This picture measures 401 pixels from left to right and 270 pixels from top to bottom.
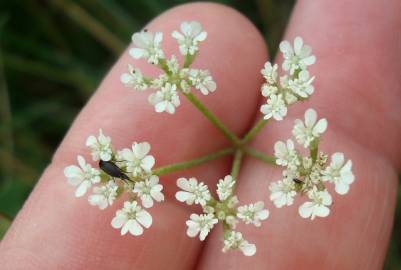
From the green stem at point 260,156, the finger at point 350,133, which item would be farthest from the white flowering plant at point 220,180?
the finger at point 350,133

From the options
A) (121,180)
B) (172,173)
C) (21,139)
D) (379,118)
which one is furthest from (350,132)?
(21,139)

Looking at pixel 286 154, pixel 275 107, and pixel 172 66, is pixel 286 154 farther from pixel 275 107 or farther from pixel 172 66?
pixel 172 66

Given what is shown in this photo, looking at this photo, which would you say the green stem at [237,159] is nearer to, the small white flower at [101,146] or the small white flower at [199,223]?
the small white flower at [199,223]

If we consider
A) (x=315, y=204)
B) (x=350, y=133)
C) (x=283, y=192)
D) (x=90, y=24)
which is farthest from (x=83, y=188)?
(x=90, y=24)

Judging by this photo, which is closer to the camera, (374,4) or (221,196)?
(221,196)

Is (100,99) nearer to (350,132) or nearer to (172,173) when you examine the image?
(172,173)

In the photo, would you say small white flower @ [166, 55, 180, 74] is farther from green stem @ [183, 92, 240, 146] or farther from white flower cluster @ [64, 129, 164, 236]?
white flower cluster @ [64, 129, 164, 236]

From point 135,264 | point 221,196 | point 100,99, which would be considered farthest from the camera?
point 100,99
